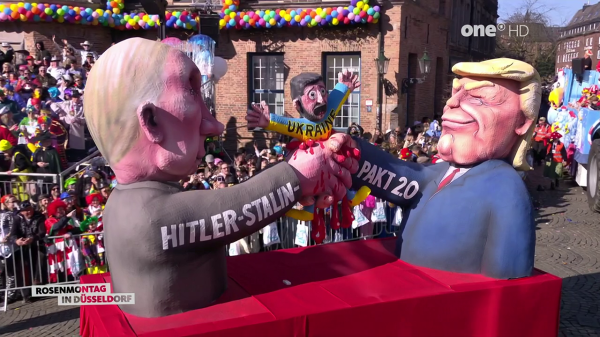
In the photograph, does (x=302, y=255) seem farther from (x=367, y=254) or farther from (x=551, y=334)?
(x=551, y=334)

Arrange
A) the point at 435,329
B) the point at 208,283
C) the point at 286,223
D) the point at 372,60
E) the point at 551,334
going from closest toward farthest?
the point at 208,283
the point at 435,329
the point at 551,334
the point at 286,223
the point at 372,60

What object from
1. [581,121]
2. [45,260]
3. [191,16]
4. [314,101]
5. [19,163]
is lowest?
[45,260]

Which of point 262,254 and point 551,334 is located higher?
point 262,254

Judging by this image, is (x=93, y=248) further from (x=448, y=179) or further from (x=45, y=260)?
(x=448, y=179)

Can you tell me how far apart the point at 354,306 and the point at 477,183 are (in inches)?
44.2

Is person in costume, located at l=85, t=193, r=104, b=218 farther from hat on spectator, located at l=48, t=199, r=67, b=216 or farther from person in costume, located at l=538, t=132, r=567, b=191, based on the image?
person in costume, located at l=538, t=132, r=567, b=191

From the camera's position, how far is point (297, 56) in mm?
15523

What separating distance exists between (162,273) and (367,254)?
5.32ft

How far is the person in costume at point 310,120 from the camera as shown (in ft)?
10.2

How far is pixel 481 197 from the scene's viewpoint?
126 inches

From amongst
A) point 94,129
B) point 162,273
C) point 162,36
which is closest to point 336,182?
point 162,273

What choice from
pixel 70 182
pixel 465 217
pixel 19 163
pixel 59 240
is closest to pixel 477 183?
pixel 465 217

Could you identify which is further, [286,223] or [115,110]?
[286,223]

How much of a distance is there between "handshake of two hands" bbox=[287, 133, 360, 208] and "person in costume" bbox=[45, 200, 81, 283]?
418 centimetres
